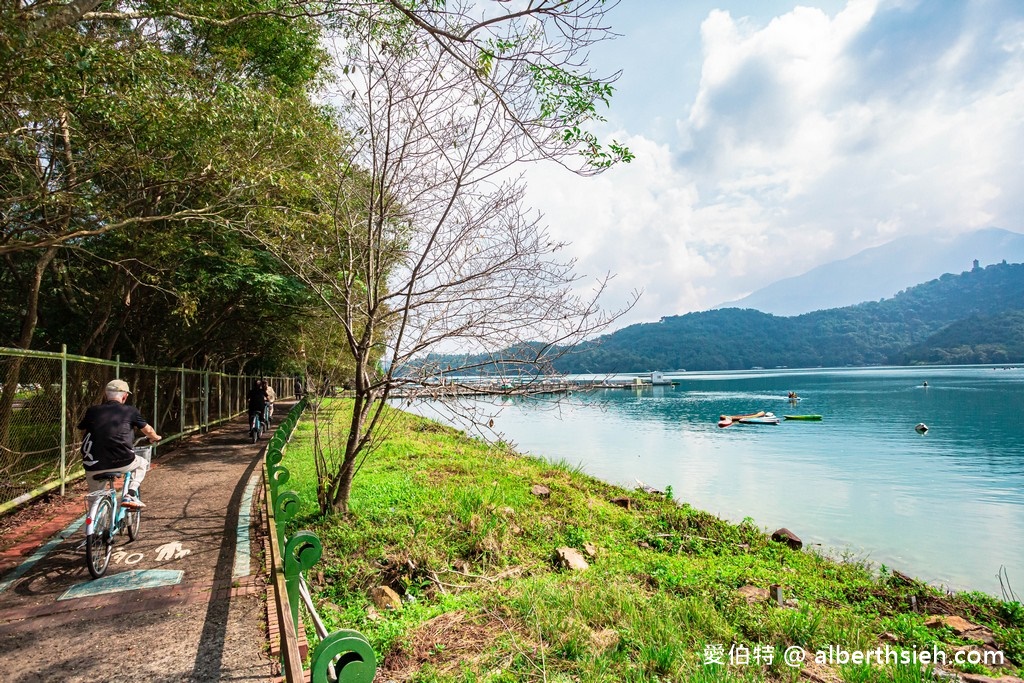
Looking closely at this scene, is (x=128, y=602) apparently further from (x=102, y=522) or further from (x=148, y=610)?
(x=102, y=522)

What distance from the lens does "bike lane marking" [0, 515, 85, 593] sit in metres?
5.20

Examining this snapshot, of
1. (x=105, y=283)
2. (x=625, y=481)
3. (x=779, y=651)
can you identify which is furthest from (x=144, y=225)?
(x=625, y=481)

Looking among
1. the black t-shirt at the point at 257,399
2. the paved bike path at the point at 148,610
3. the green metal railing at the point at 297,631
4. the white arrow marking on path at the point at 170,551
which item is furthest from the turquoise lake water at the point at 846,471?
the black t-shirt at the point at 257,399

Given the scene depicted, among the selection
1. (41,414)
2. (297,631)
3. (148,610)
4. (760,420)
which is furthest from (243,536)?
(760,420)

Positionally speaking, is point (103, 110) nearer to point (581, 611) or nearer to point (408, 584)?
point (408, 584)

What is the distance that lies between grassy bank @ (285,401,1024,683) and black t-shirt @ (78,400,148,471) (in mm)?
2287

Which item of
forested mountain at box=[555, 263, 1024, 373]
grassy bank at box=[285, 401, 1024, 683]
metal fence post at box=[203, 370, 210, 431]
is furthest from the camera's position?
forested mountain at box=[555, 263, 1024, 373]

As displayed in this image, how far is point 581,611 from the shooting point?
4758 mm

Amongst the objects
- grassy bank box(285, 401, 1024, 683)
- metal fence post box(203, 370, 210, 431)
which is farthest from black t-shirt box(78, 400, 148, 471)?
metal fence post box(203, 370, 210, 431)

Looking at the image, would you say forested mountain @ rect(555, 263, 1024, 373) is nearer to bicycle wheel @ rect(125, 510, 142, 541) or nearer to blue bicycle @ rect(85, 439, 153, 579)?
bicycle wheel @ rect(125, 510, 142, 541)

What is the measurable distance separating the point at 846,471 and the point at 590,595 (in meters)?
17.2

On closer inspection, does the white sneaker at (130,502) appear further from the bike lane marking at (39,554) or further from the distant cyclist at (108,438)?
the bike lane marking at (39,554)

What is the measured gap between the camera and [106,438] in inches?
221

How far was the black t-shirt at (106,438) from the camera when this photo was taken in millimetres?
5590
